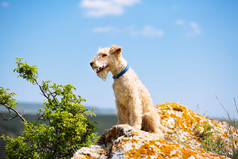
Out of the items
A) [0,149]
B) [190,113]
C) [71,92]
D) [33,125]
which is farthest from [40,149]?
[190,113]

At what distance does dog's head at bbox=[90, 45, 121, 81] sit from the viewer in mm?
5633

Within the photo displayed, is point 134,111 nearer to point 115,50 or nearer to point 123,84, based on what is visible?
point 123,84

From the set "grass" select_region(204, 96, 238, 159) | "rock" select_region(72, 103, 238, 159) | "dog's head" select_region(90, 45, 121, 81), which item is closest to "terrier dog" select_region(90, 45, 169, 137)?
"dog's head" select_region(90, 45, 121, 81)

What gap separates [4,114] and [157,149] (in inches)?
263

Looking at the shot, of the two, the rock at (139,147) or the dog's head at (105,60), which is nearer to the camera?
the rock at (139,147)

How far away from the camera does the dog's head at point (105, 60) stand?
222 inches


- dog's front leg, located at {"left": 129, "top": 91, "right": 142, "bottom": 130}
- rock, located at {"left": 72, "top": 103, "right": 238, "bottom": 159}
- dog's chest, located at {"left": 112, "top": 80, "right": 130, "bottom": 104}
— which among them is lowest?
rock, located at {"left": 72, "top": 103, "right": 238, "bottom": 159}

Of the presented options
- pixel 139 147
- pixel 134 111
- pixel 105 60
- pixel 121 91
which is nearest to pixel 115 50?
pixel 105 60

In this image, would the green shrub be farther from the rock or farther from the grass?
the grass

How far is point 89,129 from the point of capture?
6.28 meters

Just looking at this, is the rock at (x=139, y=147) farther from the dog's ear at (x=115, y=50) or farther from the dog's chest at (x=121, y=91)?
the dog's ear at (x=115, y=50)

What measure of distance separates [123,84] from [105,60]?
0.78 m

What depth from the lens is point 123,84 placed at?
5.61 metres

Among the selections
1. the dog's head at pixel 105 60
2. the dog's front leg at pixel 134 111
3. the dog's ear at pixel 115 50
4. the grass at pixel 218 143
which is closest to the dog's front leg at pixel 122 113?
the dog's front leg at pixel 134 111
